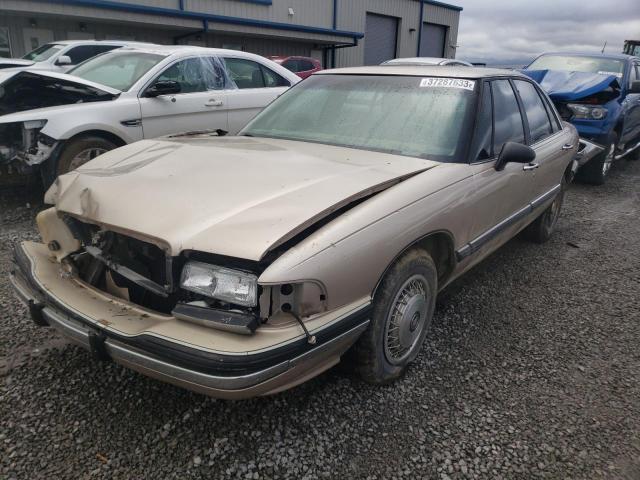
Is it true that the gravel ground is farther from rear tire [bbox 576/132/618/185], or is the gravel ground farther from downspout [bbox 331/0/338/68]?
downspout [bbox 331/0/338/68]

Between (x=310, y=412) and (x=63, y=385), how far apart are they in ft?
4.14

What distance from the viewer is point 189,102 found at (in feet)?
19.0

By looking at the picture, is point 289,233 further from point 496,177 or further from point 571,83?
point 571,83

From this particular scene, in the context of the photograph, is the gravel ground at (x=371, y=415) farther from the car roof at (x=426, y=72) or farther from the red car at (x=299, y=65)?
the red car at (x=299, y=65)

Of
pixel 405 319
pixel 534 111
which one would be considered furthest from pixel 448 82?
pixel 405 319

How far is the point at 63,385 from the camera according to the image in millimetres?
2467

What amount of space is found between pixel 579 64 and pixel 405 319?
7.96 metres

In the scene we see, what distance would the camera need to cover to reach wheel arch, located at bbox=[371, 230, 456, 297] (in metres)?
2.64

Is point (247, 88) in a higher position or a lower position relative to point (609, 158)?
higher

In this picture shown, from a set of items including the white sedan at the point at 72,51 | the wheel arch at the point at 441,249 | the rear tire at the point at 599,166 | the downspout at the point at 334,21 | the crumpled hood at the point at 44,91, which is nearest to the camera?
the wheel arch at the point at 441,249

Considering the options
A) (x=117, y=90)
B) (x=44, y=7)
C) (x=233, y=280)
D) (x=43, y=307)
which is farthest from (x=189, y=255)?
(x=44, y=7)

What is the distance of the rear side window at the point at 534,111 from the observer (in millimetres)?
3855

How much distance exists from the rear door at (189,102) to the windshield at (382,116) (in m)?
2.40

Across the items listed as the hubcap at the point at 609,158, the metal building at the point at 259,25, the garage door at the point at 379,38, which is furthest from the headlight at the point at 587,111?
the garage door at the point at 379,38
